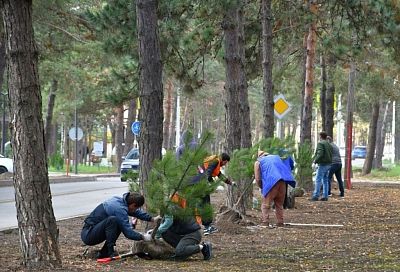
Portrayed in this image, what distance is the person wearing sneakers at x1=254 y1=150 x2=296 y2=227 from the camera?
1393 cm

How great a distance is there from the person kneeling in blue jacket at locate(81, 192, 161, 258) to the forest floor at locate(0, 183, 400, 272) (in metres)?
0.25

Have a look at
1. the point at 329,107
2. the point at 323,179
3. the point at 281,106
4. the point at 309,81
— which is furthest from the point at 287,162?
the point at 329,107

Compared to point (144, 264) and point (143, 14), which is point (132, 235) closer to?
point (144, 264)

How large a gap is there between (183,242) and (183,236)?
0.41ft

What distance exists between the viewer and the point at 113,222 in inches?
387

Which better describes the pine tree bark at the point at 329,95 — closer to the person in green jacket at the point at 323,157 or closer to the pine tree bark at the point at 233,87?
the person in green jacket at the point at 323,157

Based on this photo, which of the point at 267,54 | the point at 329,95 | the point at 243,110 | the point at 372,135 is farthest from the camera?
the point at 372,135

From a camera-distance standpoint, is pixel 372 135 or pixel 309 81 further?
pixel 372 135

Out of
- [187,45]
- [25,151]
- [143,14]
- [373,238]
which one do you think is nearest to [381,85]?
[187,45]

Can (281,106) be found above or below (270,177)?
above

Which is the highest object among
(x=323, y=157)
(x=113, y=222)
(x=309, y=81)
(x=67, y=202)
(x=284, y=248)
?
(x=309, y=81)

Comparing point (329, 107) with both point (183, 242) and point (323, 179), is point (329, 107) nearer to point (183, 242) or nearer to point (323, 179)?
point (323, 179)

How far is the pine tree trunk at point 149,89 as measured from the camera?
11109 mm

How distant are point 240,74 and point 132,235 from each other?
22.6 feet
